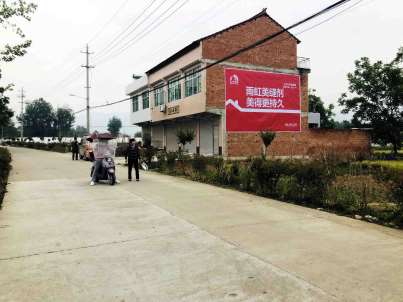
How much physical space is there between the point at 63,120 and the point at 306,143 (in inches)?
4209

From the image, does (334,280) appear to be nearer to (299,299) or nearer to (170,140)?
(299,299)

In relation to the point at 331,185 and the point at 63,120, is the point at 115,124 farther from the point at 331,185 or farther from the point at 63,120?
the point at 331,185

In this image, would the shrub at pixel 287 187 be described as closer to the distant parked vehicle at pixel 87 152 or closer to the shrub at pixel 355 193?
the shrub at pixel 355 193

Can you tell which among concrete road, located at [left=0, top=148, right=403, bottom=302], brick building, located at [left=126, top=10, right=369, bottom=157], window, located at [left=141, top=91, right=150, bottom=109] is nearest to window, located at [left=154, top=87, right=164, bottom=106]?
brick building, located at [left=126, top=10, right=369, bottom=157]

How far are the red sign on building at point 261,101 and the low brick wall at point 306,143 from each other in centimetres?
72

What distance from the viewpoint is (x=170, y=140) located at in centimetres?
4016

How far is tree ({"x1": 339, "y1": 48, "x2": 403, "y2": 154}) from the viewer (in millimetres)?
36656

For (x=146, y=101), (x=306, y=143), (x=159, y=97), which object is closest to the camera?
(x=306, y=143)

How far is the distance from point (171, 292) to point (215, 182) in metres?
9.94

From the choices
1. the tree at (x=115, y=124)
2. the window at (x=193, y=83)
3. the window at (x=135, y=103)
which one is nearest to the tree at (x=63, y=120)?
the tree at (x=115, y=124)

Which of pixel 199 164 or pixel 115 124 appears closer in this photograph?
pixel 199 164

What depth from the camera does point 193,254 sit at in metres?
5.35

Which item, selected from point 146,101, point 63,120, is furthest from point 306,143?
point 63,120

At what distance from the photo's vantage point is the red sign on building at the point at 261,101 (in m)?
29.4
